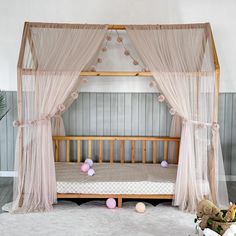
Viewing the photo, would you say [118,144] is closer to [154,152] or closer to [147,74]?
[154,152]

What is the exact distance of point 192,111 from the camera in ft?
14.2

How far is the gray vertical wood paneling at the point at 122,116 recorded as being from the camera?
18.4 ft

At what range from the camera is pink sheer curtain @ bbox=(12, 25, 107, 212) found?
14.0ft

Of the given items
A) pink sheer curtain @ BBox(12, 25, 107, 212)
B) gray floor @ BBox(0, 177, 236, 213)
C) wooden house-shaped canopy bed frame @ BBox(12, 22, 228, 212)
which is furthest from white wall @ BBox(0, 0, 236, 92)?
gray floor @ BBox(0, 177, 236, 213)

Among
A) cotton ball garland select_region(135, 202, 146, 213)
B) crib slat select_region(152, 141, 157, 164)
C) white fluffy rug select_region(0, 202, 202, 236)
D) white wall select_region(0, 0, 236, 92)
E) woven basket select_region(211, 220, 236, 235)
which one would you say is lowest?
white fluffy rug select_region(0, 202, 202, 236)

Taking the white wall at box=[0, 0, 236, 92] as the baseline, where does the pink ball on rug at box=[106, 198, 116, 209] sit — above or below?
below

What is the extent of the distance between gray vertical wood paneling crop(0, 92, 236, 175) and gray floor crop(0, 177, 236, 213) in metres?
0.74

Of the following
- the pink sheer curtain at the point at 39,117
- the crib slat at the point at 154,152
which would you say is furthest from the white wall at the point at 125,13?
the pink sheer curtain at the point at 39,117

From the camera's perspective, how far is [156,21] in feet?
17.9

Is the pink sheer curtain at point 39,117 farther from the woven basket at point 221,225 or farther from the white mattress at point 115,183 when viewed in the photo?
the woven basket at point 221,225

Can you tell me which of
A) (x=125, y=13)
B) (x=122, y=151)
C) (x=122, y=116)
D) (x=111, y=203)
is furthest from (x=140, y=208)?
(x=125, y=13)

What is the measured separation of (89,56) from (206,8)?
6.86 ft

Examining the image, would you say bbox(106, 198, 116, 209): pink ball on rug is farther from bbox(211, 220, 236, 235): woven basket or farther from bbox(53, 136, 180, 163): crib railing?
bbox(211, 220, 236, 235): woven basket

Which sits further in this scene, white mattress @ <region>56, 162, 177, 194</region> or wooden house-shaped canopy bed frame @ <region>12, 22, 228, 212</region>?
white mattress @ <region>56, 162, 177, 194</region>
